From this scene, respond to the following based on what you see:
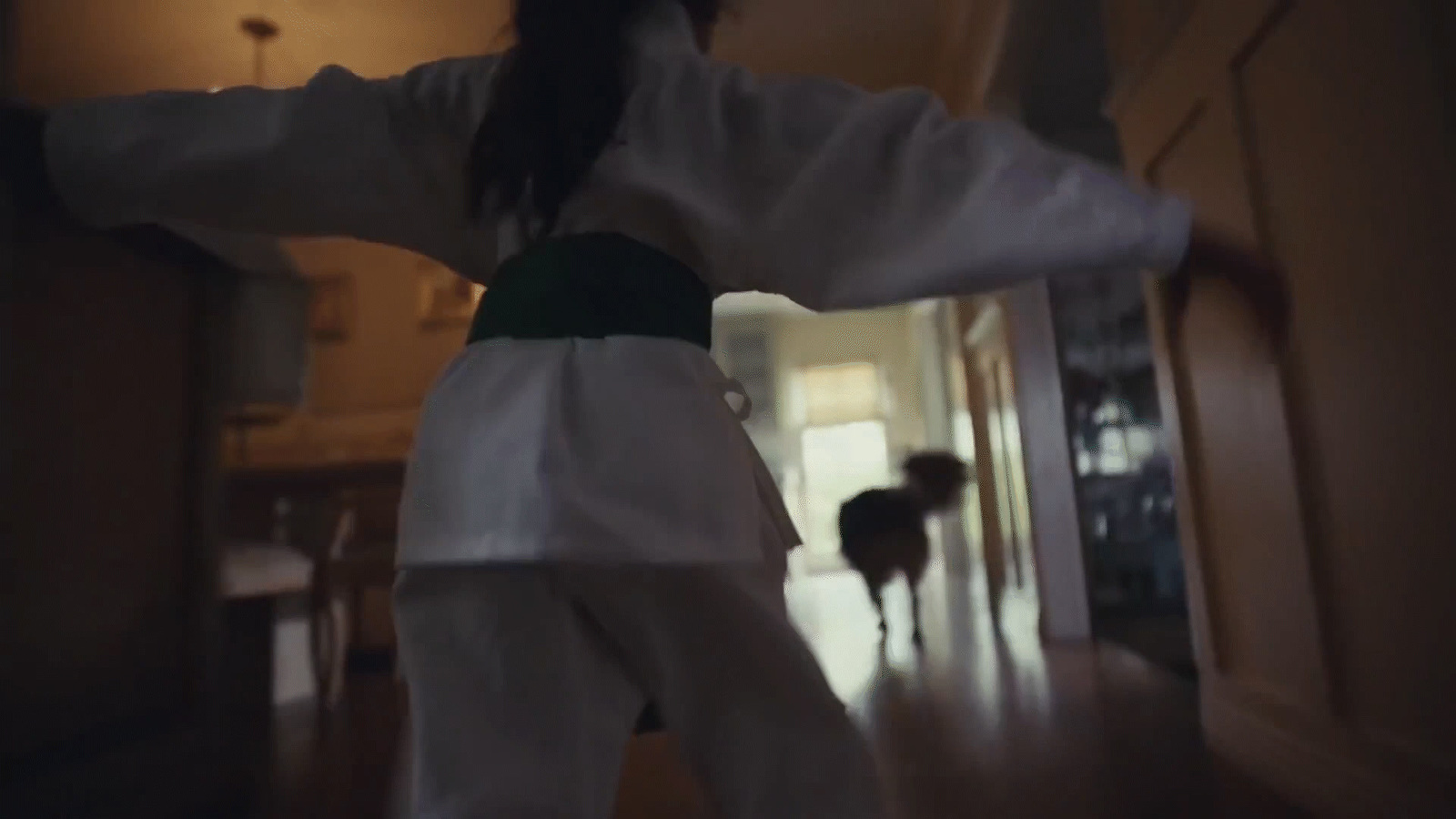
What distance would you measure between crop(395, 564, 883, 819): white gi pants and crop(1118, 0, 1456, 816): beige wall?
53 cm

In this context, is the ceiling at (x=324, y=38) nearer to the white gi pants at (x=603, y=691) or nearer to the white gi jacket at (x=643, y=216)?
the white gi jacket at (x=643, y=216)

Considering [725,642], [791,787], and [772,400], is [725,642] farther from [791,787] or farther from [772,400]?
[772,400]

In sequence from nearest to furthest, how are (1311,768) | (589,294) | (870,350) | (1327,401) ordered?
(589,294) < (1327,401) < (1311,768) < (870,350)

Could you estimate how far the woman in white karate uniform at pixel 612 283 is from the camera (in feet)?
1.88

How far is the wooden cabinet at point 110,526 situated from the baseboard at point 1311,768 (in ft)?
4.05

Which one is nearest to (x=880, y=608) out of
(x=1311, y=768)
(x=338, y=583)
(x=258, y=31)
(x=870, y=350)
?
(x=338, y=583)

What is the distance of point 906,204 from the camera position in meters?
0.61

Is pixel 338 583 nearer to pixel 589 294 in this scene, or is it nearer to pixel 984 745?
pixel 984 745

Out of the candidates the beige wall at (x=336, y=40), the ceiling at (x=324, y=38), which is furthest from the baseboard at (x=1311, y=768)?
the ceiling at (x=324, y=38)

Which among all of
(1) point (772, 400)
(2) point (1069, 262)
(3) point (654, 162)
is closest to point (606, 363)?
(3) point (654, 162)

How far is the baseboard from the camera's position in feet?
2.86

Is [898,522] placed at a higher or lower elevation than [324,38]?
lower

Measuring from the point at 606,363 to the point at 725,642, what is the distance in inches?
7.9

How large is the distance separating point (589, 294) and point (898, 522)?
2294mm
